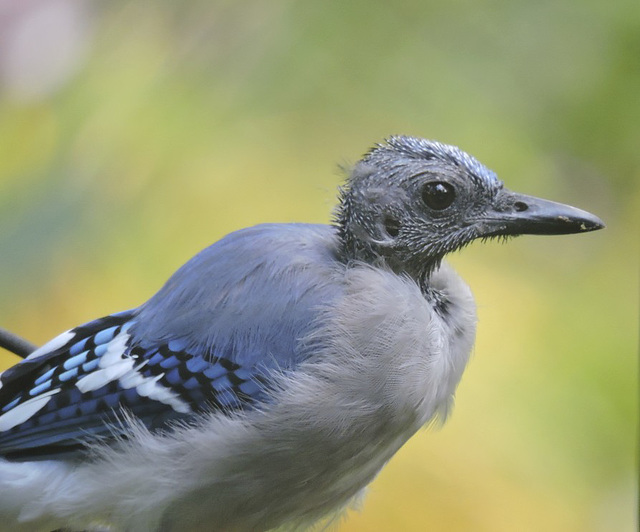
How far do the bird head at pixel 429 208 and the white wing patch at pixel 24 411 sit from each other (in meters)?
0.51

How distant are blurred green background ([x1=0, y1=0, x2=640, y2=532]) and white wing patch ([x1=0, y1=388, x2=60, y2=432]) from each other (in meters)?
0.84

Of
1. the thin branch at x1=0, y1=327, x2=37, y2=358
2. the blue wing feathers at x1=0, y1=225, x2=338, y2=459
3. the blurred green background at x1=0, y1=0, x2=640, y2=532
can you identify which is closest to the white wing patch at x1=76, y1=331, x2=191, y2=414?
the blue wing feathers at x1=0, y1=225, x2=338, y2=459

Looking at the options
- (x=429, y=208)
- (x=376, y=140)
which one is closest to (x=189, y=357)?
(x=429, y=208)

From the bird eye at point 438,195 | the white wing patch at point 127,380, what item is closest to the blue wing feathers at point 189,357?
the white wing patch at point 127,380

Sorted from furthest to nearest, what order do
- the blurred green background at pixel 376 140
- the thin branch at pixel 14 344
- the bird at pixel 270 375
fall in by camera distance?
the blurred green background at pixel 376 140 < the thin branch at pixel 14 344 < the bird at pixel 270 375

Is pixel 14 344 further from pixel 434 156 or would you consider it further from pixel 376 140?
pixel 376 140

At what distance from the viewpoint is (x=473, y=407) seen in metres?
2.18

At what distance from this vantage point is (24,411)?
1.31m

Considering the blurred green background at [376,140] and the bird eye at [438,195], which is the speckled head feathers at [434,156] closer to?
the bird eye at [438,195]

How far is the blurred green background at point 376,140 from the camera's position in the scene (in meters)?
2.20

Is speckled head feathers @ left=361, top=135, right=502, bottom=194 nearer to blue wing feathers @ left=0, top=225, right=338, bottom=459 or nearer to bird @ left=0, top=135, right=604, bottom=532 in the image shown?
bird @ left=0, top=135, right=604, bottom=532

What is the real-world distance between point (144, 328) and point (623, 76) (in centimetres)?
157

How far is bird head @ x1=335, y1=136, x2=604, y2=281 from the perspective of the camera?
1294 mm

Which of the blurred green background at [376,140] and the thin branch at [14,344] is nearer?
the thin branch at [14,344]
